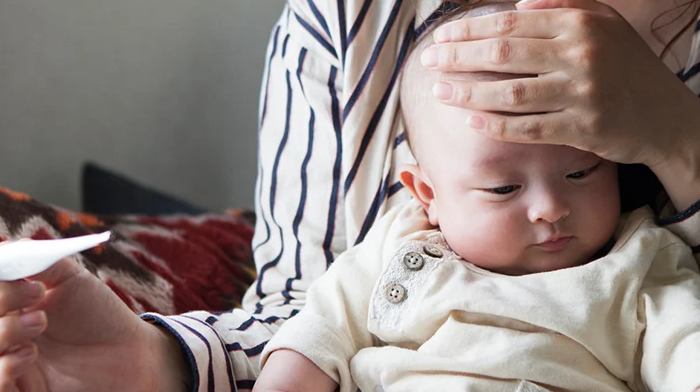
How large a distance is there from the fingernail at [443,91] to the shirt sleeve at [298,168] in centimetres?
28

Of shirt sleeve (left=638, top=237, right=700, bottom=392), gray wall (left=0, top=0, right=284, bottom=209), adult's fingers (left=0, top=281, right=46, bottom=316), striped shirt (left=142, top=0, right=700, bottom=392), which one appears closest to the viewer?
adult's fingers (left=0, top=281, right=46, bottom=316)

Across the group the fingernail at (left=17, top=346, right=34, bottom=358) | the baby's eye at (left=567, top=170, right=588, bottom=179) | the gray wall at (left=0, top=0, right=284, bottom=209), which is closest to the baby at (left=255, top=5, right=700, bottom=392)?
the baby's eye at (left=567, top=170, right=588, bottom=179)

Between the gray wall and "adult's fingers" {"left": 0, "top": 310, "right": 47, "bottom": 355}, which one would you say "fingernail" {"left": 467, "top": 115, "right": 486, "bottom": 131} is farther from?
the gray wall

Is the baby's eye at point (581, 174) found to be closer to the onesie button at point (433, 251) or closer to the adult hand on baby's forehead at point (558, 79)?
the adult hand on baby's forehead at point (558, 79)

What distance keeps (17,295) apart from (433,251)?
1.37ft

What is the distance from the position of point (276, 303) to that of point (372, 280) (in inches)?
9.2

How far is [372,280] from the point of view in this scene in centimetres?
94

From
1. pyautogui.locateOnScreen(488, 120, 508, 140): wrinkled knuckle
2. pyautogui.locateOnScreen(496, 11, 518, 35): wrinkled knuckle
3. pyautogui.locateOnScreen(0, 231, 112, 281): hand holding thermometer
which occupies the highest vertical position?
pyautogui.locateOnScreen(496, 11, 518, 35): wrinkled knuckle

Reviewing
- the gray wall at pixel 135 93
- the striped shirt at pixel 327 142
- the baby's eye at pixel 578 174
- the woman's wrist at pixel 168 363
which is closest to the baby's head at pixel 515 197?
the baby's eye at pixel 578 174

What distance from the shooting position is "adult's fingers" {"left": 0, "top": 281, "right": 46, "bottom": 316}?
2.27ft

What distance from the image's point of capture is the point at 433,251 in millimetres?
924

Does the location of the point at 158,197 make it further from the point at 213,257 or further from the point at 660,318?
the point at 660,318

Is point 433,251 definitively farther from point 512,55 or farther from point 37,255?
point 37,255

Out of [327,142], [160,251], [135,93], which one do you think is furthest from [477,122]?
[135,93]
